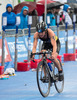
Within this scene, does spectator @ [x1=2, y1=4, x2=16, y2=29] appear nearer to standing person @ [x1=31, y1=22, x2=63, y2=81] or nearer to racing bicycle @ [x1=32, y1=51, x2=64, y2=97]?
standing person @ [x1=31, y1=22, x2=63, y2=81]

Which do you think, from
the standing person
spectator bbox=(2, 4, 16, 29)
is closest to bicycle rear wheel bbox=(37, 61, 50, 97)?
the standing person

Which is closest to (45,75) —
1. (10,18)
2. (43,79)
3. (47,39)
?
(43,79)

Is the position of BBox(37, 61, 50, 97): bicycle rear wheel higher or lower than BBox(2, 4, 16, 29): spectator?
lower

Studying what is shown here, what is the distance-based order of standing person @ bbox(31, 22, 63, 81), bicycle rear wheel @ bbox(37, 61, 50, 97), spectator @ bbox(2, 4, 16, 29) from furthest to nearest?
spectator @ bbox(2, 4, 16, 29) < standing person @ bbox(31, 22, 63, 81) < bicycle rear wheel @ bbox(37, 61, 50, 97)

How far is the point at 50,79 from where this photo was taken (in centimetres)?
928

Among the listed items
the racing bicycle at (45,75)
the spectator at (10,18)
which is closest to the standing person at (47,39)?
the racing bicycle at (45,75)

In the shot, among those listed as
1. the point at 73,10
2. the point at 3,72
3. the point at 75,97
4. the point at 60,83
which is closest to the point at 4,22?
the point at 3,72

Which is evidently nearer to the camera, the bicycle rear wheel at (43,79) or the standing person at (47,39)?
the bicycle rear wheel at (43,79)

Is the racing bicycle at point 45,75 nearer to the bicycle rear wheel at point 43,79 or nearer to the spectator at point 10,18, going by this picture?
the bicycle rear wheel at point 43,79

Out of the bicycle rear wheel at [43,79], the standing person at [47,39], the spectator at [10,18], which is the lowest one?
the bicycle rear wheel at [43,79]

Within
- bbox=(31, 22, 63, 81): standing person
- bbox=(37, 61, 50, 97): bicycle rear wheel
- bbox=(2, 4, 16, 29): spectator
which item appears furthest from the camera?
bbox=(2, 4, 16, 29): spectator

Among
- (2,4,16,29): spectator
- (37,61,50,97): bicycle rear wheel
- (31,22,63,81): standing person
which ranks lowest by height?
(37,61,50,97): bicycle rear wheel

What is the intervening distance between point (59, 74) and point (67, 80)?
2611 millimetres

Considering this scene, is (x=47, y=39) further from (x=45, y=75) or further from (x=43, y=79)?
(x=43, y=79)
